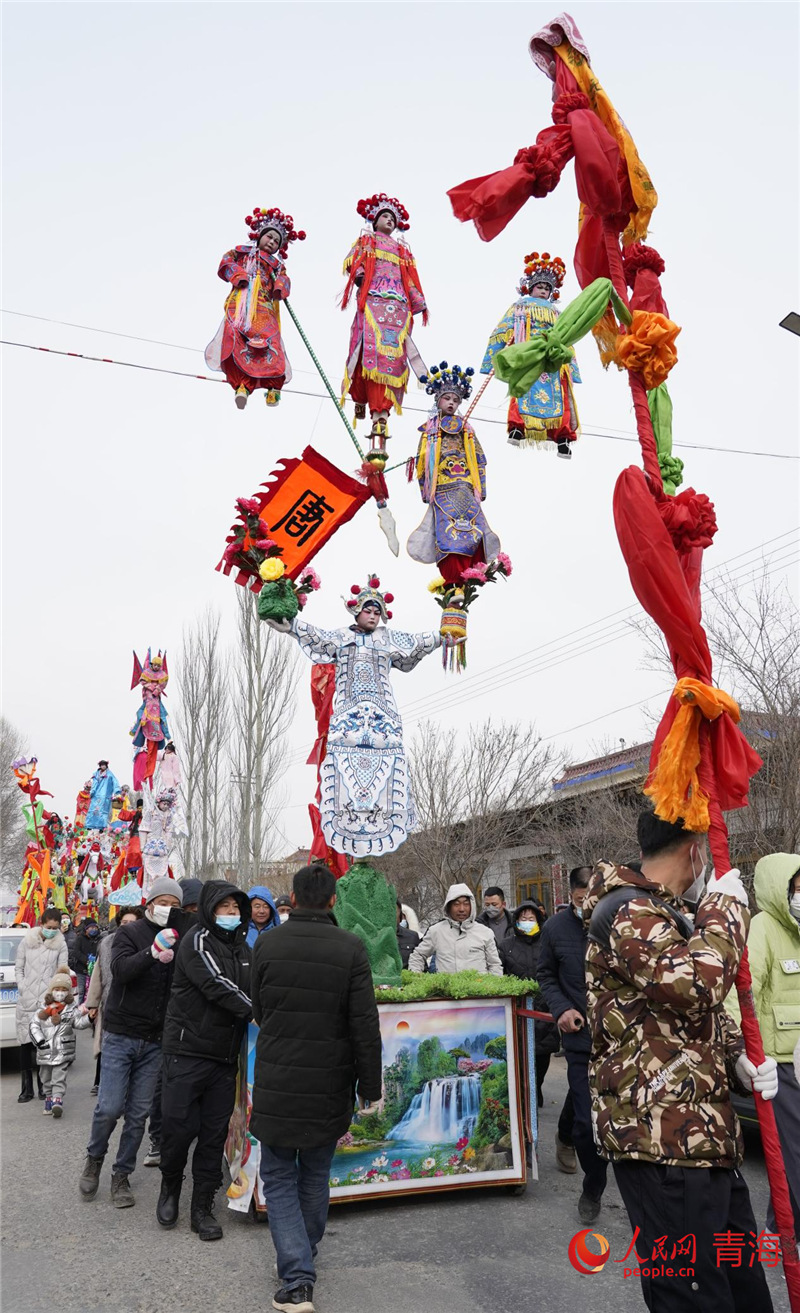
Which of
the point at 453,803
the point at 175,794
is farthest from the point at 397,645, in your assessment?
the point at 453,803

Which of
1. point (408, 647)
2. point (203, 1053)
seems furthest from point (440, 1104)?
point (408, 647)

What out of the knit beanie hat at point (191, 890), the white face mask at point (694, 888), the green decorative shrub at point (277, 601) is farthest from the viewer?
the knit beanie hat at point (191, 890)

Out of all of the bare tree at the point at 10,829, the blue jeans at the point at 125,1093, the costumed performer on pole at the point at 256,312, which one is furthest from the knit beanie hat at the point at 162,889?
the bare tree at the point at 10,829

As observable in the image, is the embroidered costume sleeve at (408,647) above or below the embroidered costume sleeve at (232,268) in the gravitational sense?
below

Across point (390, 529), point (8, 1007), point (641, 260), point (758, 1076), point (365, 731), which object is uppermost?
point (390, 529)

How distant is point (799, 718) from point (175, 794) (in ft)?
27.9

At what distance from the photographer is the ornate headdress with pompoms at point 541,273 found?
7.67m

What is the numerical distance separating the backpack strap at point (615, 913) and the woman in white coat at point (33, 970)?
7563 mm

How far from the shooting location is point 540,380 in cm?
702

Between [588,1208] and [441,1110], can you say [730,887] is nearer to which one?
[588,1208]

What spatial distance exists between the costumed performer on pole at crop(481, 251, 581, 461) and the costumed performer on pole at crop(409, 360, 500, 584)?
0.38m

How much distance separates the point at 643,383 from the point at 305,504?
4192mm

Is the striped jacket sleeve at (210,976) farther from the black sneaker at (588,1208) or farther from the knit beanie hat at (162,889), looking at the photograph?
the black sneaker at (588,1208)

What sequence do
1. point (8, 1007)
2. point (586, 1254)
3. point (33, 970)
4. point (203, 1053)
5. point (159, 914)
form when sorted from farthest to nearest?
point (8, 1007)
point (33, 970)
point (159, 914)
point (203, 1053)
point (586, 1254)
